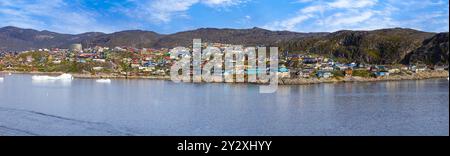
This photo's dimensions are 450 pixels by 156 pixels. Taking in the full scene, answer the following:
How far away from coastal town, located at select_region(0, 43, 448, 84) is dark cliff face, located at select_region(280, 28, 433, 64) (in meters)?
5.65

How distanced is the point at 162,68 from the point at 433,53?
2333 cm

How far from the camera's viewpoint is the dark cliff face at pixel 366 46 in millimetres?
49091

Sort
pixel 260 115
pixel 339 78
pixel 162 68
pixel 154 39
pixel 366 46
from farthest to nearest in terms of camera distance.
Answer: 1. pixel 154 39
2. pixel 366 46
3. pixel 162 68
4. pixel 339 78
5. pixel 260 115

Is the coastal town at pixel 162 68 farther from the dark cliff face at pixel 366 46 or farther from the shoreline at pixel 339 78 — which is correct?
the dark cliff face at pixel 366 46

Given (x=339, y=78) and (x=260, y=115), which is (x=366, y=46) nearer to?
(x=339, y=78)

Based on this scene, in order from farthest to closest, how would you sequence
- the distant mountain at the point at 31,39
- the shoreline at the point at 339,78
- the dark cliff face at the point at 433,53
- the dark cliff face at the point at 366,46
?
the distant mountain at the point at 31,39 < the dark cliff face at the point at 366,46 < the dark cliff face at the point at 433,53 < the shoreline at the point at 339,78

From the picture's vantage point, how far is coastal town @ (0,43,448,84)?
32100 mm

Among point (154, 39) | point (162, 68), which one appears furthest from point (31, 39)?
point (162, 68)

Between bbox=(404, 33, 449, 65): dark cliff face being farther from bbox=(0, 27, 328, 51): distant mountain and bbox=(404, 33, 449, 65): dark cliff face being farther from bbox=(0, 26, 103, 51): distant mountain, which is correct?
bbox=(0, 26, 103, 51): distant mountain

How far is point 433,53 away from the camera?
44938mm

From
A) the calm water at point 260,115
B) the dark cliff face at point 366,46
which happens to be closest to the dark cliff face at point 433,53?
the dark cliff face at point 366,46

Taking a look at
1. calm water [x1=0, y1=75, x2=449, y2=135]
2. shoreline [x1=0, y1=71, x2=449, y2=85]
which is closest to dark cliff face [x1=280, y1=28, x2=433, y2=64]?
shoreline [x1=0, y1=71, x2=449, y2=85]

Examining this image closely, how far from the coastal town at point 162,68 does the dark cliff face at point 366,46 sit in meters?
5.65
